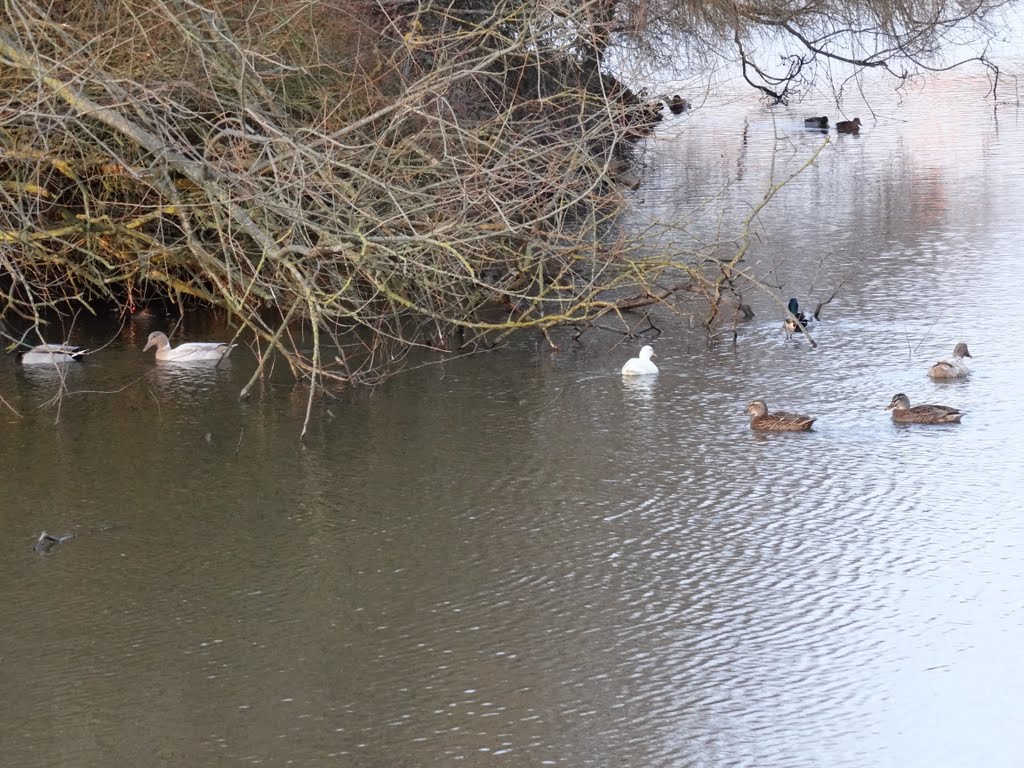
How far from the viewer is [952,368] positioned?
915cm

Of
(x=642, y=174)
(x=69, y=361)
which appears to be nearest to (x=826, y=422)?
(x=69, y=361)

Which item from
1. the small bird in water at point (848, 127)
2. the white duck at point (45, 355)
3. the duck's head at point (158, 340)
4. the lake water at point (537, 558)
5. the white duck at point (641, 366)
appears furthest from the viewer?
the small bird in water at point (848, 127)

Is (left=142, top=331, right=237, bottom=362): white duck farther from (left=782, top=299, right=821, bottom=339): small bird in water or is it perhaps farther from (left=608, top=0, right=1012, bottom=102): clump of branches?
(left=608, top=0, right=1012, bottom=102): clump of branches

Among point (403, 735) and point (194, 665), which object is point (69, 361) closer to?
point (194, 665)

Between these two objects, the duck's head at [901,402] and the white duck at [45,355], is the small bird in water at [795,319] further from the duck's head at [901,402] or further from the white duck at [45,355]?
the white duck at [45,355]

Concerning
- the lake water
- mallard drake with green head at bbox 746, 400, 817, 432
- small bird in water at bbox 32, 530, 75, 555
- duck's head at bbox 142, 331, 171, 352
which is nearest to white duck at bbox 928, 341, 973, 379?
the lake water

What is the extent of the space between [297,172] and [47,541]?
9.70ft

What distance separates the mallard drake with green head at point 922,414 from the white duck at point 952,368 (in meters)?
0.70

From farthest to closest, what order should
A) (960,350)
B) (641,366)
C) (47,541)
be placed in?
(641,366), (960,350), (47,541)

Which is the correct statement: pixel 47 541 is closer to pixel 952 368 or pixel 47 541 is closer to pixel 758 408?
pixel 758 408

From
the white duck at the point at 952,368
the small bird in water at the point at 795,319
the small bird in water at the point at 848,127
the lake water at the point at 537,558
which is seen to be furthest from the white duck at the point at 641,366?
the small bird in water at the point at 848,127

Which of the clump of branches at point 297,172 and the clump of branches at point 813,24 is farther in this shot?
the clump of branches at point 813,24

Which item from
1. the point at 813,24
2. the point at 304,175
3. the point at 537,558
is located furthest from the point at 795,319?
the point at 813,24

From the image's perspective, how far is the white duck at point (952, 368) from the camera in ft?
29.8
